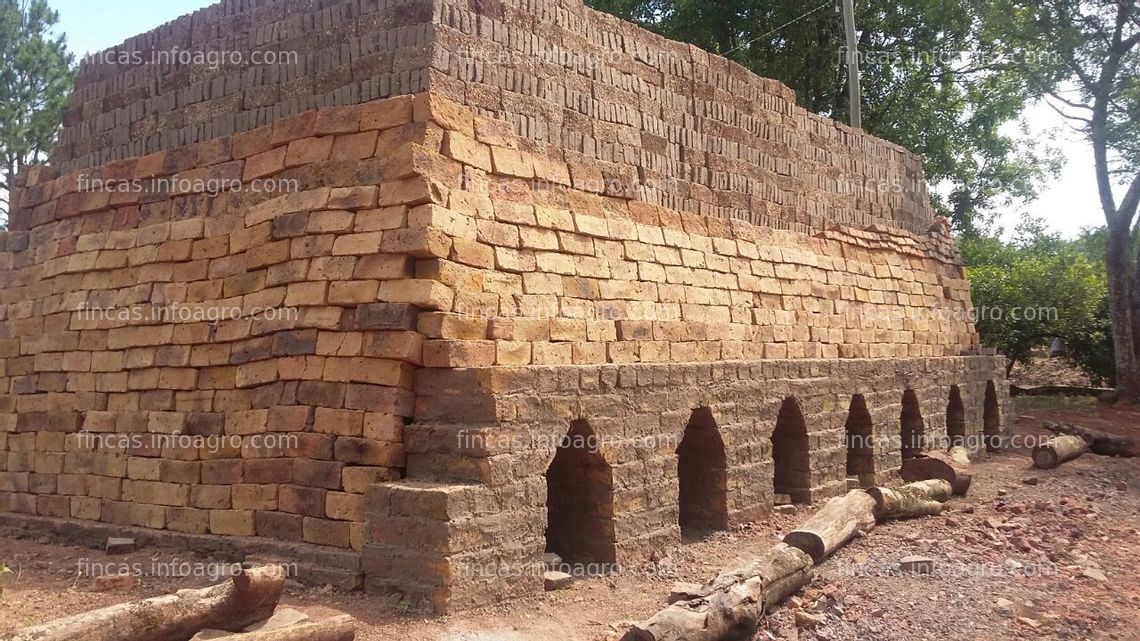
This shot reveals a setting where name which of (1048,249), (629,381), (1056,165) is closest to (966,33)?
(1056,165)

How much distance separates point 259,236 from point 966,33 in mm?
20231

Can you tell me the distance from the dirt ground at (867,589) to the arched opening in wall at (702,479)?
10.6 inches

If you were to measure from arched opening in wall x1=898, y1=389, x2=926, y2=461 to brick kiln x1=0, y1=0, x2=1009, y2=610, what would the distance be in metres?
2.42

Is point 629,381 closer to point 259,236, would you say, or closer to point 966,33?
point 259,236

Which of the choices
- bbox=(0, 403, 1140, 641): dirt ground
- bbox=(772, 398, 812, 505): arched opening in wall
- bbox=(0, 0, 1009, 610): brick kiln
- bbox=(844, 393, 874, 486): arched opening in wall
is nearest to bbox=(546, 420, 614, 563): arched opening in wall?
bbox=(0, 0, 1009, 610): brick kiln

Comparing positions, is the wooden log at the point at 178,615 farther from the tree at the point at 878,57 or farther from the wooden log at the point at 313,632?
the tree at the point at 878,57

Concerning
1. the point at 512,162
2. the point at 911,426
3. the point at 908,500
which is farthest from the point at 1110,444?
the point at 512,162

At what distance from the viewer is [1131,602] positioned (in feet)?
20.5

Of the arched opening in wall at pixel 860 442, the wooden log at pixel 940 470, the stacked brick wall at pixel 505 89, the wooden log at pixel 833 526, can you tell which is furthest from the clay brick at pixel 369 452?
the wooden log at pixel 940 470

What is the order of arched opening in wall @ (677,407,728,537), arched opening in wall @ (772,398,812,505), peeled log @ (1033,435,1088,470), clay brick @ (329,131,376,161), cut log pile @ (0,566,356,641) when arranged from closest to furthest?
cut log pile @ (0,566,356,641)
clay brick @ (329,131,376,161)
arched opening in wall @ (677,407,728,537)
arched opening in wall @ (772,398,812,505)
peeled log @ (1033,435,1088,470)

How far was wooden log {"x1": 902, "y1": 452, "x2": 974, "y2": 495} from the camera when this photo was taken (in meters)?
10.3

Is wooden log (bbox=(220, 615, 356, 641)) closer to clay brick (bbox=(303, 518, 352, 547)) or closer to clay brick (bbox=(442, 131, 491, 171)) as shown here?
clay brick (bbox=(303, 518, 352, 547))

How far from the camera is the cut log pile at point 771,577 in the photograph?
5.18 m

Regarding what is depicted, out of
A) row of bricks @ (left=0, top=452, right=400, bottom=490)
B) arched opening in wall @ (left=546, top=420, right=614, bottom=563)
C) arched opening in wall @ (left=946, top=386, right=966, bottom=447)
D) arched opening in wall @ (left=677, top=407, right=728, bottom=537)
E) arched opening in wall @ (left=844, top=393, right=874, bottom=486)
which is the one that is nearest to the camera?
row of bricks @ (left=0, top=452, right=400, bottom=490)
